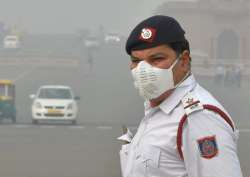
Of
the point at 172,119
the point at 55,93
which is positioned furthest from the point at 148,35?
the point at 55,93

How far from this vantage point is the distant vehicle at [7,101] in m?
26.6

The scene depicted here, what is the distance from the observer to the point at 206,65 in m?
62.2

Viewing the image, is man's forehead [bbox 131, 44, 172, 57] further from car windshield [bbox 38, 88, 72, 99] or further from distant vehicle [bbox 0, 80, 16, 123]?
distant vehicle [bbox 0, 80, 16, 123]

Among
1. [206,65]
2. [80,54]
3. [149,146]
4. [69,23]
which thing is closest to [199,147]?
[149,146]

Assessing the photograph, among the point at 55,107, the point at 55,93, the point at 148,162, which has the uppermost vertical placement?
the point at 148,162

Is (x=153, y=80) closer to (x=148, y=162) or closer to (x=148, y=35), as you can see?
(x=148, y=35)

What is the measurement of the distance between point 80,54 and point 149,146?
73.0m

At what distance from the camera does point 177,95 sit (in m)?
2.79

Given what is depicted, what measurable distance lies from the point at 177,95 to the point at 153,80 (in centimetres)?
10

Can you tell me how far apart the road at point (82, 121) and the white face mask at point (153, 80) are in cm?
991

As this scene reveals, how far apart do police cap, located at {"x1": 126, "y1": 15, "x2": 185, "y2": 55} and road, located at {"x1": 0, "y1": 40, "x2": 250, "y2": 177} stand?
990cm

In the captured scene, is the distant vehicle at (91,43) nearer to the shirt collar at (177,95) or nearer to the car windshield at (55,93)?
the car windshield at (55,93)

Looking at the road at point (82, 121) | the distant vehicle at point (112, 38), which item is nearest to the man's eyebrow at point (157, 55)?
the road at point (82, 121)

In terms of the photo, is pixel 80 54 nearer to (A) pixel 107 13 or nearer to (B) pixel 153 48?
(A) pixel 107 13
